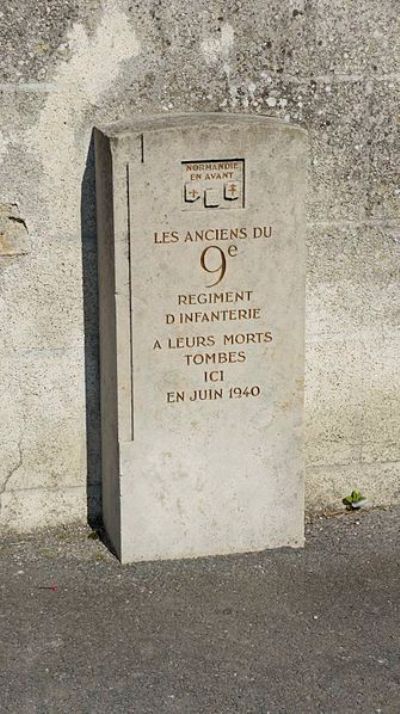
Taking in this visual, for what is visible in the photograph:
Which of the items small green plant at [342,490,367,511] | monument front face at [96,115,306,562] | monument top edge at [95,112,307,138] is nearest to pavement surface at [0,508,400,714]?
small green plant at [342,490,367,511]

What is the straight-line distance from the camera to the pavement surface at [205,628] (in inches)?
174

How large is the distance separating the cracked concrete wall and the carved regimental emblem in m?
0.43

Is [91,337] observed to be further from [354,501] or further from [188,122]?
[354,501]

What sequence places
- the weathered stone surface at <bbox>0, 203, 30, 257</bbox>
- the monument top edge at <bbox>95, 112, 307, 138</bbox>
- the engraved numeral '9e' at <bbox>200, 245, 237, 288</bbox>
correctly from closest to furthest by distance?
the monument top edge at <bbox>95, 112, 307, 138</bbox>, the engraved numeral '9e' at <bbox>200, 245, 237, 288</bbox>, the weathered stone surface at <bbox>0, 203, 30, 257</bbox>

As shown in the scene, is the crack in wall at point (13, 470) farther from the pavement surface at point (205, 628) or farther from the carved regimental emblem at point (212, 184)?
the carved regimental emblem at point (212, 184)

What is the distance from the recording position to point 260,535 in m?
5.39

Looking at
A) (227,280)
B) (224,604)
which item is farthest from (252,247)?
(224,604)

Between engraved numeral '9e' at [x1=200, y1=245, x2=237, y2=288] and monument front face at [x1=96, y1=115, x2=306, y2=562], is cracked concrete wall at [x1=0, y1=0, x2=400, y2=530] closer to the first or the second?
monument front face at [x1=96, y1=115, x2=306, y2=562]

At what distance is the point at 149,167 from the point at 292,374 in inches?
41.9

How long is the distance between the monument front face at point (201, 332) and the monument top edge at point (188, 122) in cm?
1

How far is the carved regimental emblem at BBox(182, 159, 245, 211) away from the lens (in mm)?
4977

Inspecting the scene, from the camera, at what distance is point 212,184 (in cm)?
500

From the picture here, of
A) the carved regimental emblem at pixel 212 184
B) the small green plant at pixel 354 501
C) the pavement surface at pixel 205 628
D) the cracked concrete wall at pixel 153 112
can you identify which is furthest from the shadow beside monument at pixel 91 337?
the small green plant at pixel 354 501

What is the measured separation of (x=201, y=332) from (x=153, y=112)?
0.96m
